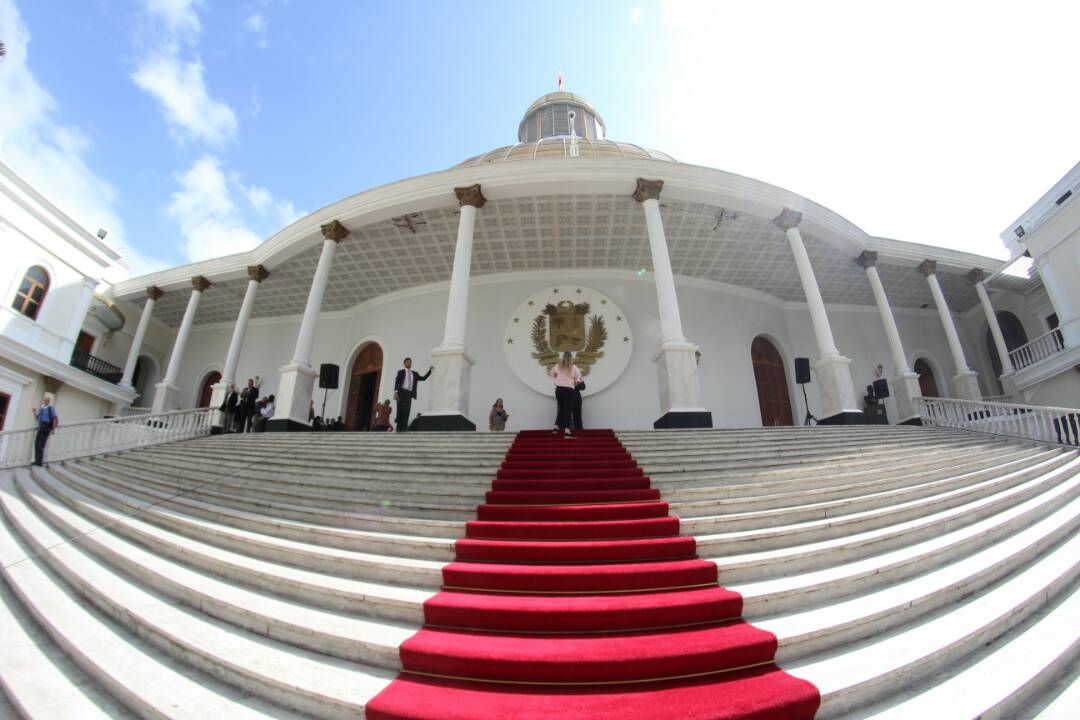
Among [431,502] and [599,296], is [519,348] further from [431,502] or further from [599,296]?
[431,502]

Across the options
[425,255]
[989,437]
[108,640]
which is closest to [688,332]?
[989,437]

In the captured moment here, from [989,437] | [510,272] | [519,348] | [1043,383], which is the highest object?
[510,272]

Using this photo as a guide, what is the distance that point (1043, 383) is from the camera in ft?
36.1

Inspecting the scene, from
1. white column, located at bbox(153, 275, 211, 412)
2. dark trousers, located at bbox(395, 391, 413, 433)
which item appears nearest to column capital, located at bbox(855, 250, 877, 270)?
dark trousers, located at bbox(395, 391, 413, 433)

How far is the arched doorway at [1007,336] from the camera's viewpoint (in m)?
13.5

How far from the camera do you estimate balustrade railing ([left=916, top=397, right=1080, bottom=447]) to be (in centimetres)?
654

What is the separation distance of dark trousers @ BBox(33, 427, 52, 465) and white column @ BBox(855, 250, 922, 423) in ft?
57.4

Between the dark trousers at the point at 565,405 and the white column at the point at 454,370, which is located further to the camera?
the white column at the point at 454,370

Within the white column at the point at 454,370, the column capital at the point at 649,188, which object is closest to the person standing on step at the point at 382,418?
the white column at the point at 454,370

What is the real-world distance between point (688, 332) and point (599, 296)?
279 centimetres

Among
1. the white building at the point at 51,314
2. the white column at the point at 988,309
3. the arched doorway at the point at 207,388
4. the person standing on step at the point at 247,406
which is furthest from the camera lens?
the arched doorway at the point at 207,388

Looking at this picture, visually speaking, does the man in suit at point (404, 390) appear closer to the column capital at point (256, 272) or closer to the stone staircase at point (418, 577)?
the stone staircase at point (418, 577)

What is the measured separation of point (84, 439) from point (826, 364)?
14.7 m

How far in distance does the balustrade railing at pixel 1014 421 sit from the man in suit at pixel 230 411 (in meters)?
15.4
